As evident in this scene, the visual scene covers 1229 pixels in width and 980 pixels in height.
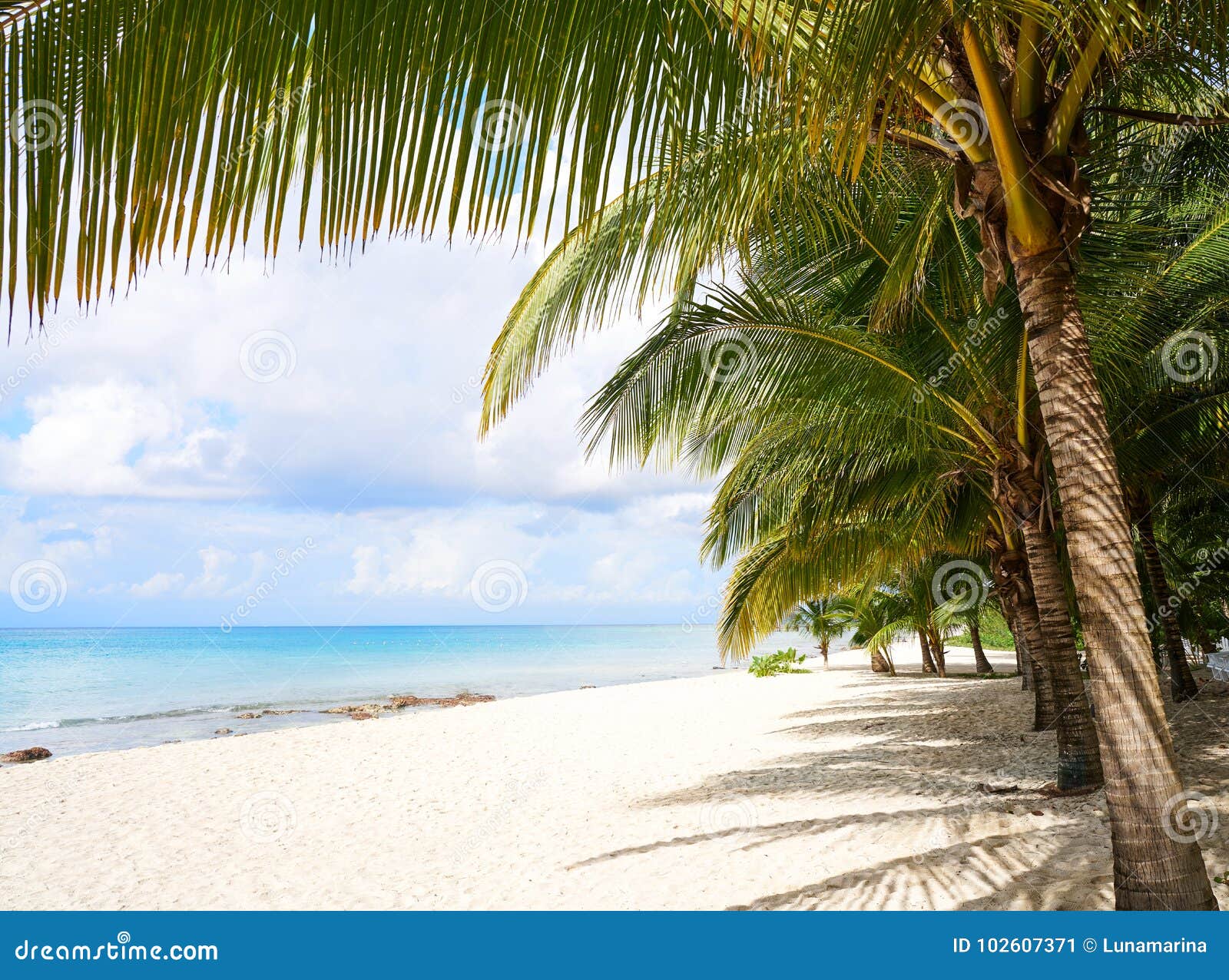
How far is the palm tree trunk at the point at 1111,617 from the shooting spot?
281 cm

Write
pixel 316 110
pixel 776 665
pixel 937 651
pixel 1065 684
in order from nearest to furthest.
Answer: pixel 316 110 < pixel 1065 684 < pixel 937 651 < pixel 776 665

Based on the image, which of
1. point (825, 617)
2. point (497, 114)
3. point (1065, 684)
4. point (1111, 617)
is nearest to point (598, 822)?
point (1065, 684)

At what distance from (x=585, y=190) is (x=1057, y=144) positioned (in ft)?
7.74

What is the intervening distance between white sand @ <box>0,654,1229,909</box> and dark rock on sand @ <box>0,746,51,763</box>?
2.68m

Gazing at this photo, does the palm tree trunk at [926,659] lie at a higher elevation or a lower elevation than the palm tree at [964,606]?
lower

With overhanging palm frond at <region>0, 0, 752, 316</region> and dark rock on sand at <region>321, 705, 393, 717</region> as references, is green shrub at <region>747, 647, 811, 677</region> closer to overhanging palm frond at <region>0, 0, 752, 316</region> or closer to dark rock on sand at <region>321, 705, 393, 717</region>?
dark rock on sand at <region>321, 705, 393, 717</region>

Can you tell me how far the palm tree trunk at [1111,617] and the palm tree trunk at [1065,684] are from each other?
316 centimetres

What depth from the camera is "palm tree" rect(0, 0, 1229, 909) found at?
1228 mm

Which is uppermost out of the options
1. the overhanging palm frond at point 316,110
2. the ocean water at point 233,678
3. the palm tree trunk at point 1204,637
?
the overhanging palm frond at point 316,110

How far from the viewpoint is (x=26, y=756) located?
46.8 feet

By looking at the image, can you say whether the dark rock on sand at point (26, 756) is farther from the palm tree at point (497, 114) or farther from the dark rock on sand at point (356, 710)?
the palm tree at point (497, 114)

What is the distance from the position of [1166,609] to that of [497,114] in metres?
11.1

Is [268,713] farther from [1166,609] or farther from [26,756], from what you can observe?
[1166,609]

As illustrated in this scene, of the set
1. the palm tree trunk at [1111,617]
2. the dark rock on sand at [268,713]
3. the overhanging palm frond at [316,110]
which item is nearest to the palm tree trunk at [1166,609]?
the palm tree trunk at [1111,617]
